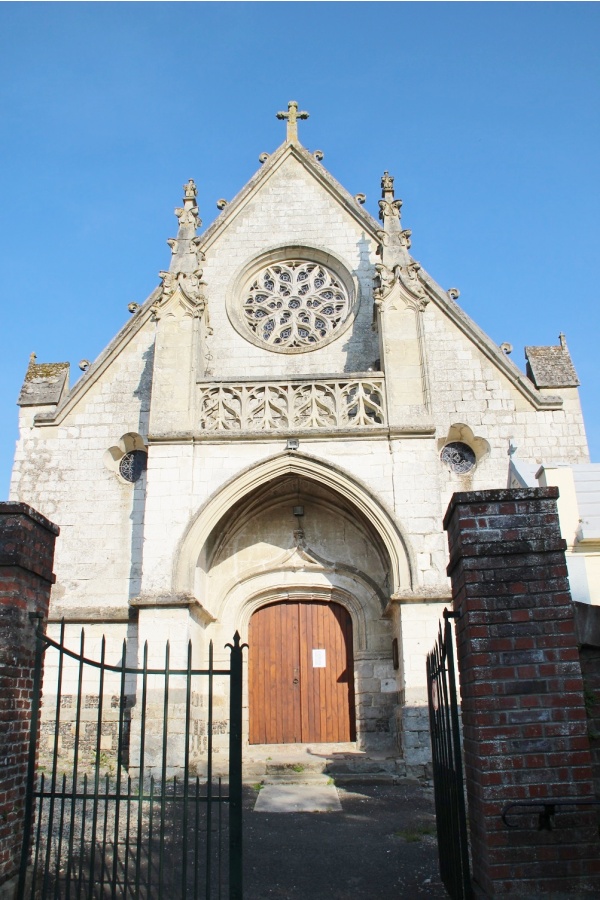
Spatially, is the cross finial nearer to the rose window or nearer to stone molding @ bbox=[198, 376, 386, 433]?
the rose window

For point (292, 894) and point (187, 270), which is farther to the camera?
point (187, 270)

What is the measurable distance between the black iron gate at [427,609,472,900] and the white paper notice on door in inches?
252

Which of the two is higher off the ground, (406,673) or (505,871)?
(406,673)

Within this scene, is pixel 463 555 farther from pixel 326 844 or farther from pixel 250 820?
pixel 250 820

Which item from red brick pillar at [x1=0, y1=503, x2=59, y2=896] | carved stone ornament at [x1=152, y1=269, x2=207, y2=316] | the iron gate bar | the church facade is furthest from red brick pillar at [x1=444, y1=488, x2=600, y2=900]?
carved stone ornament at [x1=152, y1=269, x2=207, y2=316]

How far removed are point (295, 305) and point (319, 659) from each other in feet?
22.5

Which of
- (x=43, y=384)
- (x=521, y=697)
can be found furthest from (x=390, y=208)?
(x=521, y=697)

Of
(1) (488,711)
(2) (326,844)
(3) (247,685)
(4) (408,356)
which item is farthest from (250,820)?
(4) (408,356)

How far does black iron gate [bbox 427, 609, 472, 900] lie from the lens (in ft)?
13.9

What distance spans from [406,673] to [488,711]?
20.7 ft

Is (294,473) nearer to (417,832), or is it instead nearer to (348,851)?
(417,832)

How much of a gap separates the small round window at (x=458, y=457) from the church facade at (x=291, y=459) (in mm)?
53

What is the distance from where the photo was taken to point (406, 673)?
33.0 feet

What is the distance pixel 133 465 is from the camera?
13.2 metres
